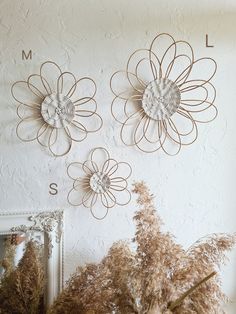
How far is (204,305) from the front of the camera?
1.02 m

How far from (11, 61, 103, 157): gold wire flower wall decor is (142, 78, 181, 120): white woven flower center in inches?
7.7

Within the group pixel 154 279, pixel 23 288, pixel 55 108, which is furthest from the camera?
pixel 55 108

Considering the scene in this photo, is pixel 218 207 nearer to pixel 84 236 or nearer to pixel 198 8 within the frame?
pixel 84 236

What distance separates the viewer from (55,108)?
4.16ft

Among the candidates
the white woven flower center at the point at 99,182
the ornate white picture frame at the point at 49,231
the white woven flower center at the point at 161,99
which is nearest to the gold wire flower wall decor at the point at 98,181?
the white woven flower center at the point at 99,182

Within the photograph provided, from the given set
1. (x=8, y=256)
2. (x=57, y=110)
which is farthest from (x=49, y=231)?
(x=57, y=110)

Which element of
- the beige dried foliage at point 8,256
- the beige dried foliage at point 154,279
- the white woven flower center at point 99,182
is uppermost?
the white woven flower center at point 99,182

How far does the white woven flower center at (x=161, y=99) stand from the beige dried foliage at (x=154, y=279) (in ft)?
1.22

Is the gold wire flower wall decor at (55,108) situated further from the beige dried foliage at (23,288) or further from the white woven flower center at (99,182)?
the beige dried foliage at (23,288)

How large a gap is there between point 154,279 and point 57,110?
679 millimetres

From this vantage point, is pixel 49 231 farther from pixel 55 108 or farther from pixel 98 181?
pixel 55 108

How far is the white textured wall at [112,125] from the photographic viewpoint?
125 centimetres

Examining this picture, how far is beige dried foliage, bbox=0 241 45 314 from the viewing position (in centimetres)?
116

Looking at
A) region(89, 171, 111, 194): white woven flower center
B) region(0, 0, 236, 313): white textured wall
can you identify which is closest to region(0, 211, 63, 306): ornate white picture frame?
region(0, 0, 236, 313): white textured wall
